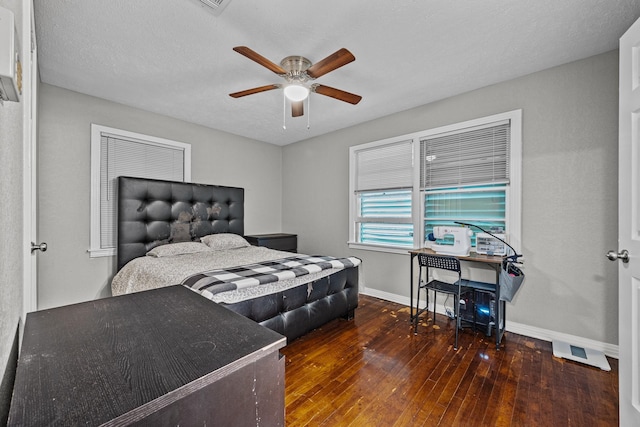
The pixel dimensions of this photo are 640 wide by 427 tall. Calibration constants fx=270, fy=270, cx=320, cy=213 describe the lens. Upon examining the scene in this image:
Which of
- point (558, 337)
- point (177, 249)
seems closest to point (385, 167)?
point (558, 337)

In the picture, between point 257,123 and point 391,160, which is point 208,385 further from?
point 257,123

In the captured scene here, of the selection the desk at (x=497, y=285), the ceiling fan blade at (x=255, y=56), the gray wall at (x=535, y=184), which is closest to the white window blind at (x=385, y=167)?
the gray wall at (x=535, y=184)

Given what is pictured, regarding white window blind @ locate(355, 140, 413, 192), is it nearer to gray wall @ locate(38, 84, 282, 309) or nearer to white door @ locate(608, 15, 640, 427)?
white door @ locate(608, 15, 640, 427)

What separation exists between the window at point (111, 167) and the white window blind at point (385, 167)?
99.6 inches

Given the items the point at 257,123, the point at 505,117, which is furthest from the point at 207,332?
the point at 257,123

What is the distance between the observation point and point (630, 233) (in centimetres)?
129

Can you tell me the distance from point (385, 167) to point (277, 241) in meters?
1.93

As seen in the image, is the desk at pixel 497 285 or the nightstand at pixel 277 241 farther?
the nightstand at pixel 277 241

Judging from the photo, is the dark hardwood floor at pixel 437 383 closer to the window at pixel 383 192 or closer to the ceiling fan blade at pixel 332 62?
the window at pixel 383 192

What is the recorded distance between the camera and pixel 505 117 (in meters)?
2.56

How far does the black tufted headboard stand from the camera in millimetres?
2900

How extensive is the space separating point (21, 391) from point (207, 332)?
35 centimetres

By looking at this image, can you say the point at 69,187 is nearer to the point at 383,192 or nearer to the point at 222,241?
the point at 222,241

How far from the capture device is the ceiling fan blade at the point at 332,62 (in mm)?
1670
